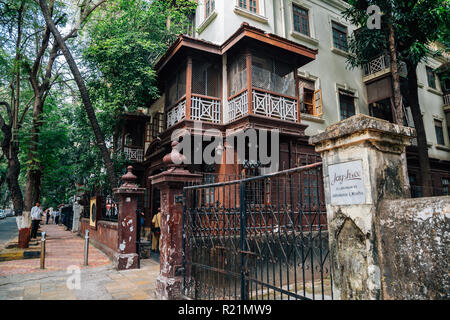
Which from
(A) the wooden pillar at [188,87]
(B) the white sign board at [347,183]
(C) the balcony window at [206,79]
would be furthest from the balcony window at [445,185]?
(B) the white sign board at [347,183]

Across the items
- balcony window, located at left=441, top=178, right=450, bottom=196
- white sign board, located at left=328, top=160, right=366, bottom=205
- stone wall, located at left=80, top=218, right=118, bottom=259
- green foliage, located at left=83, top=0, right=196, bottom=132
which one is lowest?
stone wall, located at left=80, top=218, right=118, bottom=259

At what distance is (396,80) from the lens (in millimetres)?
11273

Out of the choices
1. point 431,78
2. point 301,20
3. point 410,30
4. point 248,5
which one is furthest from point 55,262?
point 431,78

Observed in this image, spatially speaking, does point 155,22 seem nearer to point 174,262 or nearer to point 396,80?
point 396,80

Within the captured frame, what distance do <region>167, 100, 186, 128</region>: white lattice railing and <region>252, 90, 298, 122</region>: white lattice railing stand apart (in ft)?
9.12

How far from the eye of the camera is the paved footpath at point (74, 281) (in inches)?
219

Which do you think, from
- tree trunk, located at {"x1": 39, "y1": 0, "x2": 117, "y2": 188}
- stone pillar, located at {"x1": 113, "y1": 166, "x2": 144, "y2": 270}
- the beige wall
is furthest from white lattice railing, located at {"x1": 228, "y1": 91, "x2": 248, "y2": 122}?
tree trunk, located at {"x1": 39, "y1": 0, "x2": 117, "y2": 188}

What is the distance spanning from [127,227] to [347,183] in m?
7.06

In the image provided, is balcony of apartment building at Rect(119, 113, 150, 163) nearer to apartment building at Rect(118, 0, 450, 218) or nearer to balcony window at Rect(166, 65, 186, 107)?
apartment building at Rect(118, 0, 450, 218)

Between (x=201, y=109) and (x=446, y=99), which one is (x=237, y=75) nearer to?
(x=201, y=109)

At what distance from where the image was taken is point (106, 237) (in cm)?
1023

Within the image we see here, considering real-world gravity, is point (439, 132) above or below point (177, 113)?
above

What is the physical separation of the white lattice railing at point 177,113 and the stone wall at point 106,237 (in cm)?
457

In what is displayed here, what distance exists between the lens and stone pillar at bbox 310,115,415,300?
225cm
